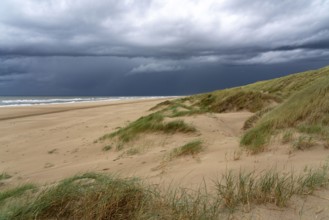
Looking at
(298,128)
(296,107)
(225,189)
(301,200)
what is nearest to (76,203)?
(225,189)

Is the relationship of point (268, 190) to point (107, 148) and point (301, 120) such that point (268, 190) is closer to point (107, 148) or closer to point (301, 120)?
point (301, 120)

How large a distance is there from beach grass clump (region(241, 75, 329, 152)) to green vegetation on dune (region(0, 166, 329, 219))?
2.19 m

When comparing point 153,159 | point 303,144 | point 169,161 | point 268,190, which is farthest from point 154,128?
point 268,190

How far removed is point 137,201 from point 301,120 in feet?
19.1

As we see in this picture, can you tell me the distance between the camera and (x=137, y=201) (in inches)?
124

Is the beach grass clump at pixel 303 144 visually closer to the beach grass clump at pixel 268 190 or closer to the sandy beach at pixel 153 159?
the sandy beach at pixel 153 159

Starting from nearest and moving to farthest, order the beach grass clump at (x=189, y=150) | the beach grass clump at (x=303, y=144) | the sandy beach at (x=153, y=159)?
the sandy beach at (x=153, y=159), the beach grass clump at (x=303, y=144), the beach grass clump at (x=189, y=150)

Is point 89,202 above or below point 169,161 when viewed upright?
above

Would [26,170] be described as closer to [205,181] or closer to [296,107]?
[205,181]

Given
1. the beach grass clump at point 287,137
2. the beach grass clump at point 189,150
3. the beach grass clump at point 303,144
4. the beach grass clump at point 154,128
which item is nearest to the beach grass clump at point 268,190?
the beach grass clump at point 303,144

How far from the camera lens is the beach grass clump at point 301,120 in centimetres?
605

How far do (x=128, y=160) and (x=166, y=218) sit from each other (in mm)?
4180

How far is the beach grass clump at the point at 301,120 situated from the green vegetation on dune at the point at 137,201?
2.19 m

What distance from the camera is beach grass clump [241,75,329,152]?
6.05 metres
